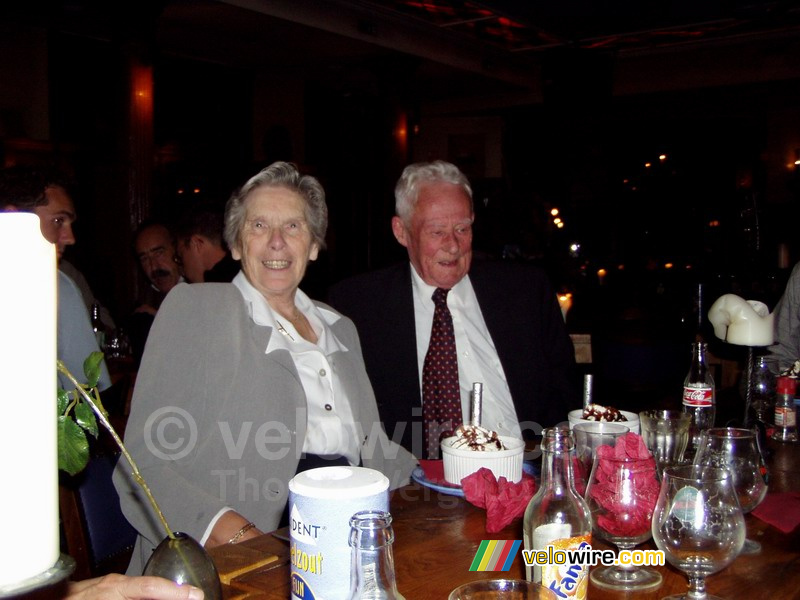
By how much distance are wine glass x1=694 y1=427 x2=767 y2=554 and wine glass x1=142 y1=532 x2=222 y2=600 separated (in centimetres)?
96

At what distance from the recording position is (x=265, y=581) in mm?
1287

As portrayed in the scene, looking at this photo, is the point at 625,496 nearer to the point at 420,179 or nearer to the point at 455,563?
the point at 455,563

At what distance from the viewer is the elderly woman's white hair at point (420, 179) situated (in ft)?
10.2

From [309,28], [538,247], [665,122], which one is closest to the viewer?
[309,28]

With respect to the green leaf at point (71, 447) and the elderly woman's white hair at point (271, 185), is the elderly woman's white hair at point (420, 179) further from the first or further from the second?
the green leaf at point (71, 447)

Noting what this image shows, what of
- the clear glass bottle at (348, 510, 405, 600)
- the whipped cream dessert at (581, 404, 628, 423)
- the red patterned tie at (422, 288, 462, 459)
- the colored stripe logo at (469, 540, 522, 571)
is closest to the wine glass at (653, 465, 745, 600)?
the colored stripe logo at (469, 540, 522, 571)

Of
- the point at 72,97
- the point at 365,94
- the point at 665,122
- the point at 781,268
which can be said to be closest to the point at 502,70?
the point at 365,94

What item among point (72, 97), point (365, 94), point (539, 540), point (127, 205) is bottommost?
point (539, 540)

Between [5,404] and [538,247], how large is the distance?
13.2 metres

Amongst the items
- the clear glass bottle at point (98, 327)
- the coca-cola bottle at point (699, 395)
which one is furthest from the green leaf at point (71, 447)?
the clear glass bottle at point (98, 327)

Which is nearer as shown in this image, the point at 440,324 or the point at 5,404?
the point at 5,404

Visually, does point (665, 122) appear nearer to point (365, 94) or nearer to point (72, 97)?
point (365, 94)

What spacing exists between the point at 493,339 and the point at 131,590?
227 cm

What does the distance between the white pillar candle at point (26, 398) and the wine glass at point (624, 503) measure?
111 centimetres
